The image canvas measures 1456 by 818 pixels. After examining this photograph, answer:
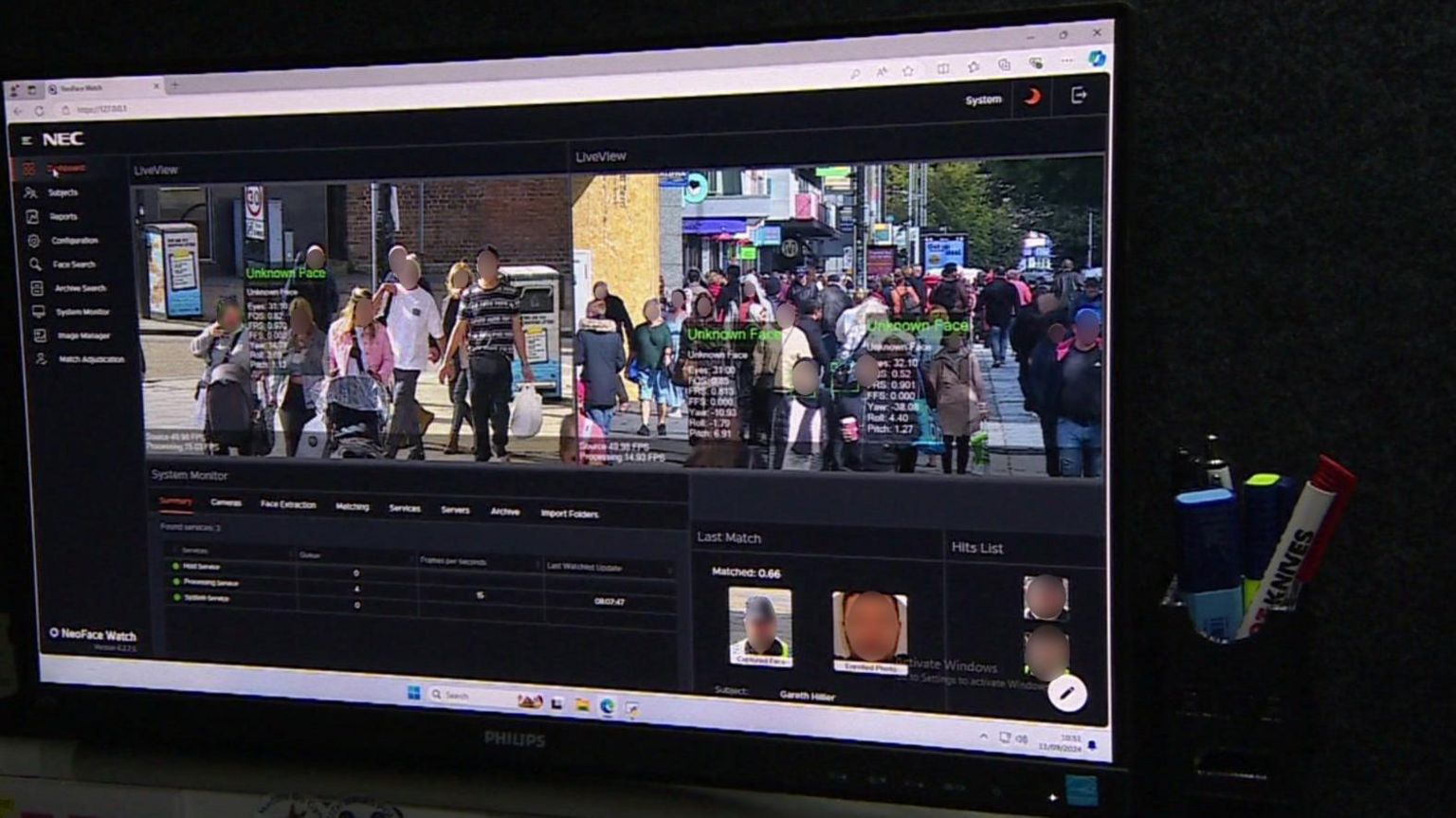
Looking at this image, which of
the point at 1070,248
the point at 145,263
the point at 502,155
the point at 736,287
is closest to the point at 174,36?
the point at 145,263

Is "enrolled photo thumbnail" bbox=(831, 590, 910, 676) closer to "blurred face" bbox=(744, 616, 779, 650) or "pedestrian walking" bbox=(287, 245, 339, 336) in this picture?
"blurred face" bbox=(744, 616, 779, 650)

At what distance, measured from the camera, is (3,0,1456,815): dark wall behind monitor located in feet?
2.26

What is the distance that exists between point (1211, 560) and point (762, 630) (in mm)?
218

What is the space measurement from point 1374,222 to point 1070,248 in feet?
0.61

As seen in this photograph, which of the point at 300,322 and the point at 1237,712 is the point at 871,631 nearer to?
the point at 1237,712

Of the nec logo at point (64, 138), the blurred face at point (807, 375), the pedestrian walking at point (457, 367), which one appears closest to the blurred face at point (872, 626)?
the blurred face at point (807, 375)

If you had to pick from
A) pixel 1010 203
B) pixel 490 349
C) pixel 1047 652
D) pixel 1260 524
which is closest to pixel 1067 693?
pixel 1047 652

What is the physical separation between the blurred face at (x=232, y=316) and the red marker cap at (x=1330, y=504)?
55 centimetres

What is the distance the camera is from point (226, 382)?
0.75 meters

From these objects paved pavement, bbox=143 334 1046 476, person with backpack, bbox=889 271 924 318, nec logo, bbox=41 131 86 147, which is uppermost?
nec logo, bbox=41 131 86 147

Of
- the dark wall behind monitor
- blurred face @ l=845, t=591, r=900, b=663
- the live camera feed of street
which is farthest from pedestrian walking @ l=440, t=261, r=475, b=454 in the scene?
blurred face @ l=845, t=591, r=900, b=663

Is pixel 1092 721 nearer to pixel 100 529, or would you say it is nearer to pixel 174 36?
pixel 100 529

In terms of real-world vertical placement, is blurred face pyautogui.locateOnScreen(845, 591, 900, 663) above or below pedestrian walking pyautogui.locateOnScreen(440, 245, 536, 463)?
below

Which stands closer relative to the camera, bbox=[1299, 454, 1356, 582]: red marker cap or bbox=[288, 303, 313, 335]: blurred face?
bbox=[1299, 454, 1356, 582]: red marker cap
